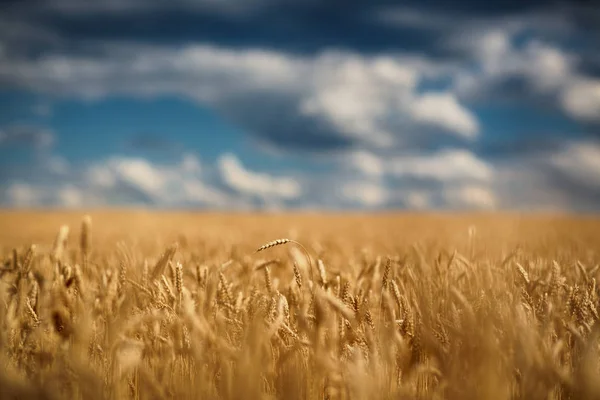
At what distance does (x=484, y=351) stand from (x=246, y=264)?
6.54ft

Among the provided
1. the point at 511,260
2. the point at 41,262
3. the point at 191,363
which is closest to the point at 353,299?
the point at 191,363

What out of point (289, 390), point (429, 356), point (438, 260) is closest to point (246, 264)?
point (438, 260)

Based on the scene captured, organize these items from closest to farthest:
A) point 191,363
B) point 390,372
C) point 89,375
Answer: point 89,375 < point 390,372 < point 191,363

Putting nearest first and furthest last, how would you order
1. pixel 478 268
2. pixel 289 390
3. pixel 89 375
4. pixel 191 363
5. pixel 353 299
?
1. pixel 89 375
2. pixel 289 390
3. pixel 191 363
4. pixel 353 299
5. pixel 478 268

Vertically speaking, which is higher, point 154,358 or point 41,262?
point 41,262

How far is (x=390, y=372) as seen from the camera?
4.43 feet

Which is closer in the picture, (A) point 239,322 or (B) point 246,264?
(A) point 239,322

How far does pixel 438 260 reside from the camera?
246 centimetres

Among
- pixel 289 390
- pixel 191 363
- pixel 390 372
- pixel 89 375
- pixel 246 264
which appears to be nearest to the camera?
pixel 89 375

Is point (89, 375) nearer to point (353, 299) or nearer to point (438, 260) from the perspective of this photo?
point (353, 299)

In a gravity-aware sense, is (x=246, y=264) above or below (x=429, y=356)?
above

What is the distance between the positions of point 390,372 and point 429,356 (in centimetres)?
27

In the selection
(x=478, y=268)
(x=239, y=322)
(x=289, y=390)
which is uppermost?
(x=478, y=268)

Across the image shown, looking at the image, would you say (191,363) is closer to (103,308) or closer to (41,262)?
(103,308)
